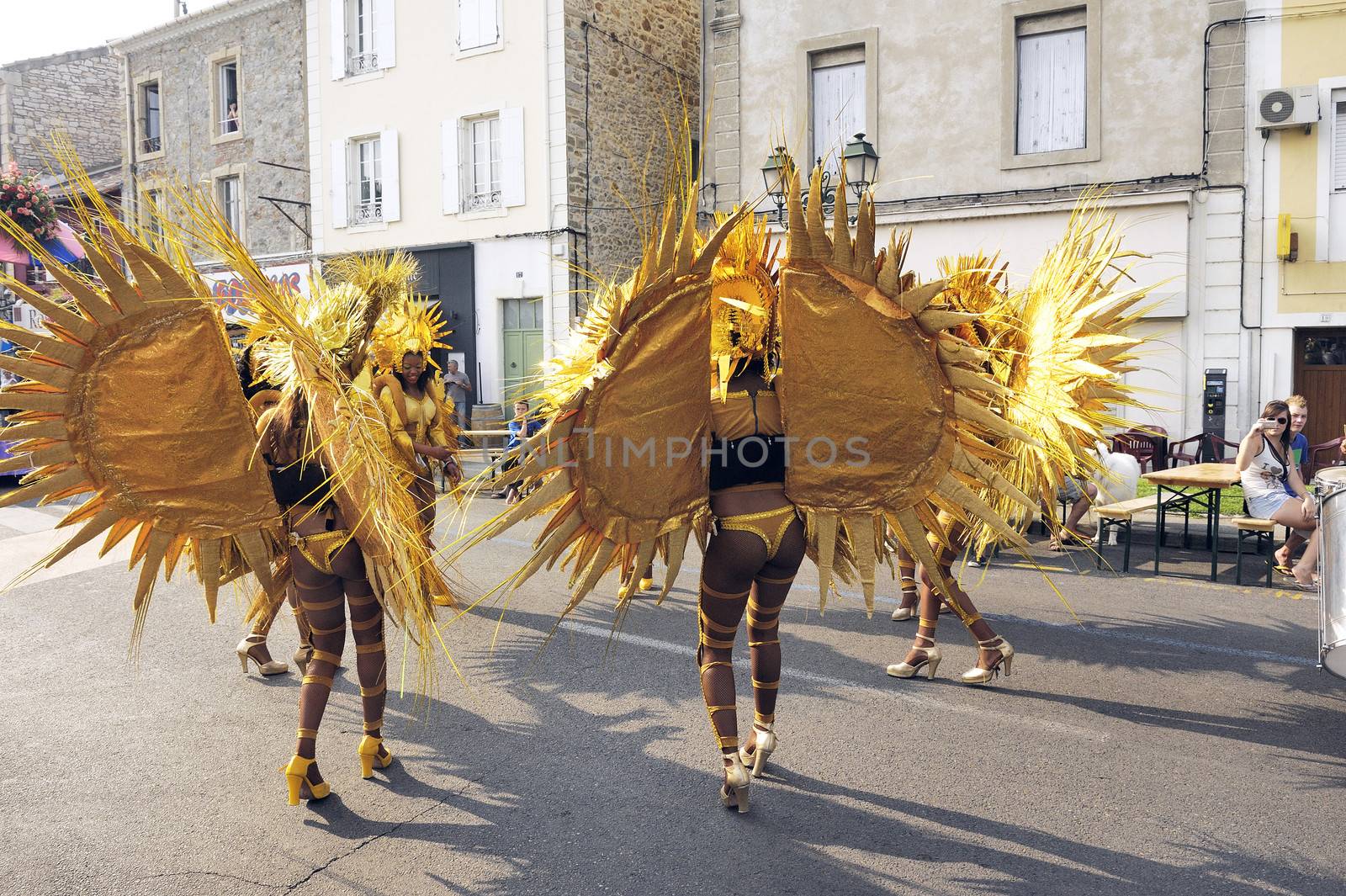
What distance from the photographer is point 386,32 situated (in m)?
19.0

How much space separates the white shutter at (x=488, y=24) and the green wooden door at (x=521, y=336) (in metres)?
4.68

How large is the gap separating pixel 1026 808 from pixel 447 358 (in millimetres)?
17064

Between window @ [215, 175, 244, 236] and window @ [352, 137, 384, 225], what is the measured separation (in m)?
3.46

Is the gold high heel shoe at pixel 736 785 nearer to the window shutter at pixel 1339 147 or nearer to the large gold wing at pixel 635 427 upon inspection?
the large gold wing at pixel 635 427

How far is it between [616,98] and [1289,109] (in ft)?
35.4

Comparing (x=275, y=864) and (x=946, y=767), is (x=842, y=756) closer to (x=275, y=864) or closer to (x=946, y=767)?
(x=946, y=767)

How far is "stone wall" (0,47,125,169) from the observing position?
23922mm

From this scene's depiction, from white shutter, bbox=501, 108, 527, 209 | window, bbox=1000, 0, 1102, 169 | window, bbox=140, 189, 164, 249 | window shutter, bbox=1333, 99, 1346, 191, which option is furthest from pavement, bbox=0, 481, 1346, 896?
white shutter, bbox=501, 108, 527, 209

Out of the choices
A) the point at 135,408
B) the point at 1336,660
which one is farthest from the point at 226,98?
the point at 1336,660

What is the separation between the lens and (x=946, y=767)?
3.93 meters

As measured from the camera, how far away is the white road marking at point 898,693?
4.32 m

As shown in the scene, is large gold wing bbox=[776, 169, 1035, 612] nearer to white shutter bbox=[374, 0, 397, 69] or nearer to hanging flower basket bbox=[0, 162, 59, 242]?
hanging flower basket bbox=[0, 162, 59, 242]

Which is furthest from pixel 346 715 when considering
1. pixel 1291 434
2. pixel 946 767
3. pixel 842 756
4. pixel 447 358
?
pixel 447 358

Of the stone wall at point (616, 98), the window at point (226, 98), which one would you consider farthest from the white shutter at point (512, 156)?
the window at point (226, 98)
